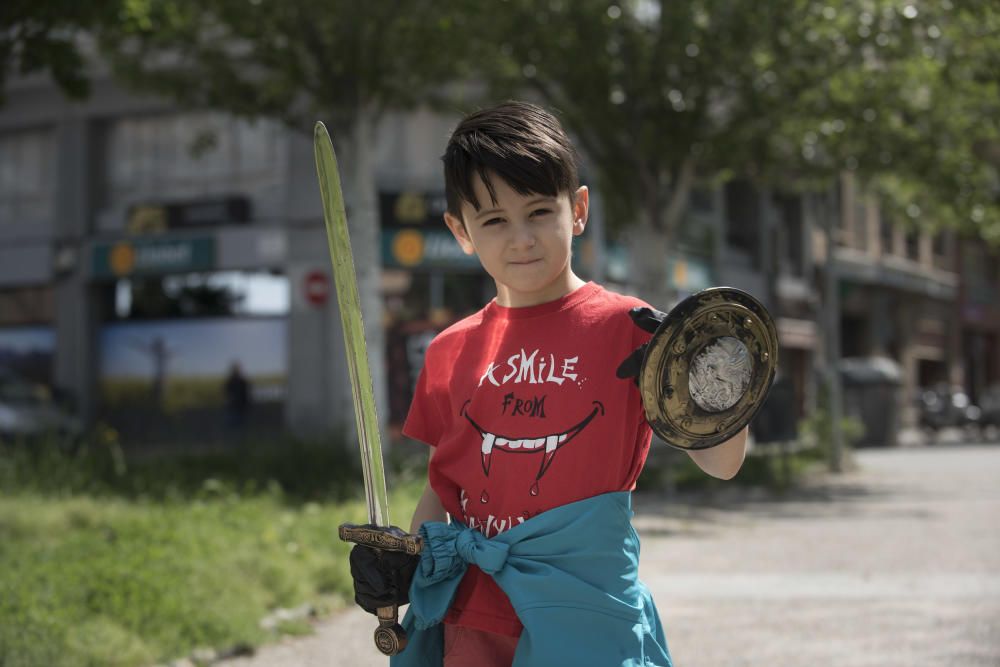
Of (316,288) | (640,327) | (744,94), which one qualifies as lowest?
(640,327)

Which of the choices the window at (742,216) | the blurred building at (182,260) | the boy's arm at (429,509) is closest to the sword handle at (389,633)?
the boy's arm at (429,509)

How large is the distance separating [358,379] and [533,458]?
1.11ft

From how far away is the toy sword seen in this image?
1854 millimetres

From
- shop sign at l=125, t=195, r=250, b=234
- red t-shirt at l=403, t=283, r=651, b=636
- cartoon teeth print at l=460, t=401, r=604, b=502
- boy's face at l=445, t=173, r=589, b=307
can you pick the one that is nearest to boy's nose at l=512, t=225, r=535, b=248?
boy's face at l=445, t=173, r=589, b=307

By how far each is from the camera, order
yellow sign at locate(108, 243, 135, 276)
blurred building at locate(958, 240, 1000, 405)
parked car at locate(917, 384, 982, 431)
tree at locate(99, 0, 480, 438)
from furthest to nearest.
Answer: blurred building at locate(958, 240, 1000, 405)
parked car at locate(917, 384, 982, 431)
yellow sign at locate(108, 243, 135, 276)
tree at locate(99, 0, 480, 438)

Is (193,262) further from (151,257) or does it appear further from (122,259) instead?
(122,259)

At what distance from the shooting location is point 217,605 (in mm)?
5336

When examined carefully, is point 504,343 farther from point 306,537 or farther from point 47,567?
point 306,537

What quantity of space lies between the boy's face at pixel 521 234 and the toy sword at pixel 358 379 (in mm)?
285

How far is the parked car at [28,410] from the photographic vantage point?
19234 millimetres

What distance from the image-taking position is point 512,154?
1.98m

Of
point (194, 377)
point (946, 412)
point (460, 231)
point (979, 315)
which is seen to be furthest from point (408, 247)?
point (979, 315)

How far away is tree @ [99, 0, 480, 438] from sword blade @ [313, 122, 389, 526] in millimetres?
8341

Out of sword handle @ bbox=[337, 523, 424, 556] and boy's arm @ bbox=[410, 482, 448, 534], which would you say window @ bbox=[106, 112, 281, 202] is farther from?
sword handle @ bbox=[337, 523, 424, 556]
